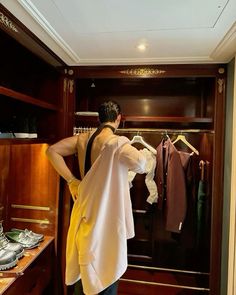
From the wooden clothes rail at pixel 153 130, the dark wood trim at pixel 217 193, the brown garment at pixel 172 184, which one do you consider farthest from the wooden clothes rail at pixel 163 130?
the dark wood trim at pixel 217 193

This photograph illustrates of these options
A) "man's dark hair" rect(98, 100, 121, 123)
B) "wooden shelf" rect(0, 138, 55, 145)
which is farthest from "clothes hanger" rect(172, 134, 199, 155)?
"wooden shelf" rect(0, 138, 55, 145)

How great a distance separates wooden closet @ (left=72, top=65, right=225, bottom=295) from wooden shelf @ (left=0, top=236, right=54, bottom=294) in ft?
3.35

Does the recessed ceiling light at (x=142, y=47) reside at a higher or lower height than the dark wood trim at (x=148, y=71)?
higher

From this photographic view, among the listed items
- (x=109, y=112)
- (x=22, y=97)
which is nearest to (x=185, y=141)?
(x=109, y=112)

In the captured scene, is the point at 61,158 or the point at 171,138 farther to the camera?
the point at 171,138

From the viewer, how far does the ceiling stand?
133 centimetres

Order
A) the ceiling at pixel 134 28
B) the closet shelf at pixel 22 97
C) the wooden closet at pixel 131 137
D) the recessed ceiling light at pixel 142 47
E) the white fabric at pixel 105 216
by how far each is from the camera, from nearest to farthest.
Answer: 1. the ceiling at pixel 134 28
2. the closet shelf at pixel 22 97
3. the white fabric at pixel 105 216
4. the recessed ceiling light at pixel 142 47
5. the wooden closet at pixel 131 137

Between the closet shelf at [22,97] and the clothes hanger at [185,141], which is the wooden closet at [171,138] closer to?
the clothes hanger at [185,141]

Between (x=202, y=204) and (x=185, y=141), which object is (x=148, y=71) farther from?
(x=202, y=204)

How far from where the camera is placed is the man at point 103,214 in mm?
1701

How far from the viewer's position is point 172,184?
2.30m

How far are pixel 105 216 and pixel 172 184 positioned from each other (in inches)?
31.4

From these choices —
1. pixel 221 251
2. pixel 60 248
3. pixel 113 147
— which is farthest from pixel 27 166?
pixel 221 251

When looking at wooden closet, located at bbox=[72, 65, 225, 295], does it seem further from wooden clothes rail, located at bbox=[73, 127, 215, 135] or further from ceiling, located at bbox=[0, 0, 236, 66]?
ceiling, located at bbox=[0, 0, 236, 66]
